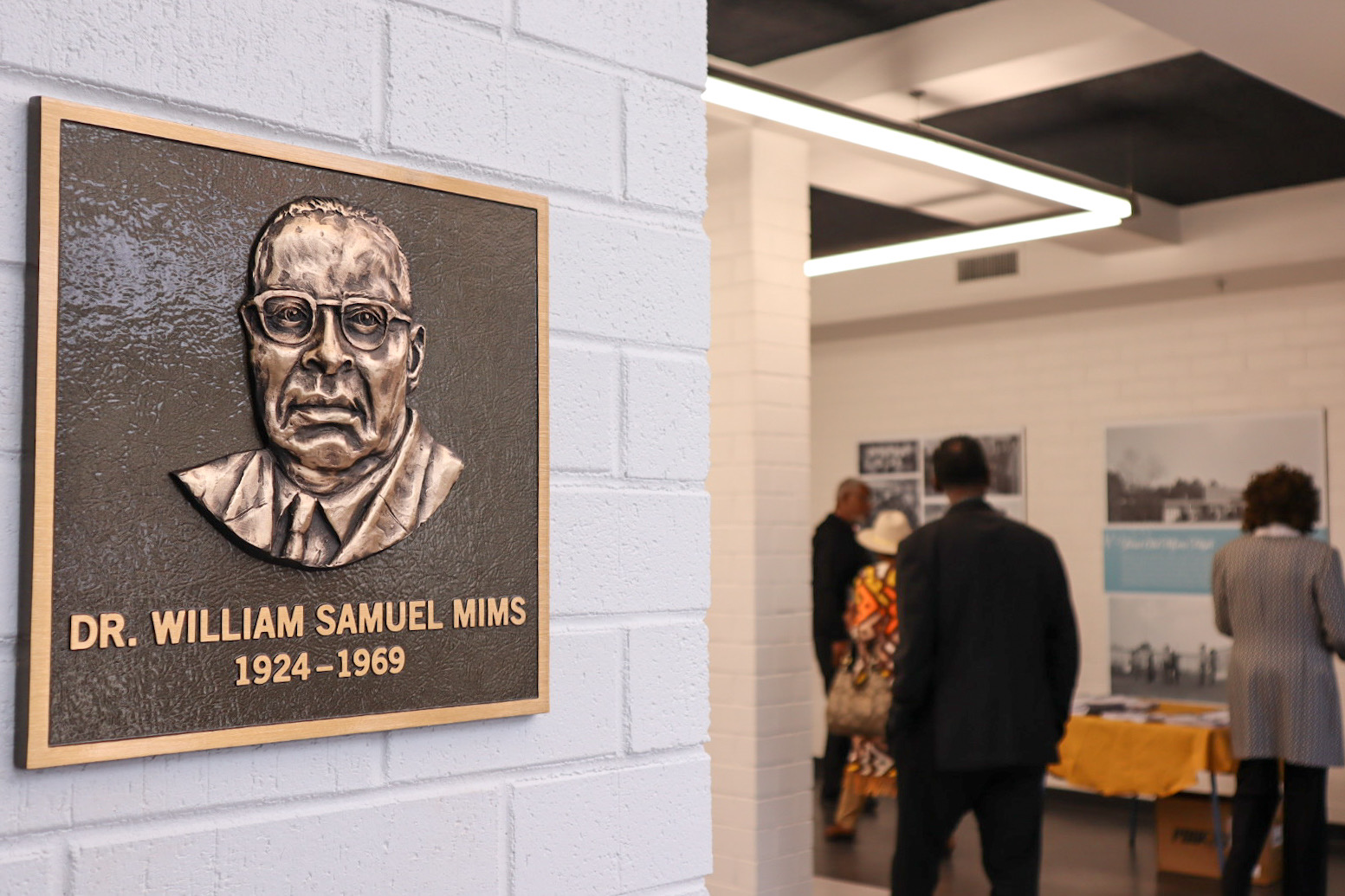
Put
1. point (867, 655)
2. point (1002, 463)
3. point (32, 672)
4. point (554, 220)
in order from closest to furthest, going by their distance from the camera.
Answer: point (32, 672) → point (554, 220) → point (867, 655) → point (1002, 463)

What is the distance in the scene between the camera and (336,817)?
101 centimetres

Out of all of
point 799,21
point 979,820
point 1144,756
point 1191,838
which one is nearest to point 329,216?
point 979,820

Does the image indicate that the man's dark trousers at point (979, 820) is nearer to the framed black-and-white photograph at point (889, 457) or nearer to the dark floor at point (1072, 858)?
the dark floor at point (1072, 858)

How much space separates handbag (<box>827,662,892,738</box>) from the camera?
216 inches

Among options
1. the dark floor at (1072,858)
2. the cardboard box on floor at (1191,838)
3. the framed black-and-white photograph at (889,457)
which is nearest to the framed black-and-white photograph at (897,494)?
the framed black-and-white photograph at (889,457)

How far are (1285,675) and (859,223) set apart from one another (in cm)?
360

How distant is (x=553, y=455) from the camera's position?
1.17 m

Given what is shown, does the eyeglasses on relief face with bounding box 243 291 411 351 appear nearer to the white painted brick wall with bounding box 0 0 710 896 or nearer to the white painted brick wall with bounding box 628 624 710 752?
the white painted brick wall with bounding box 0 0 710 896

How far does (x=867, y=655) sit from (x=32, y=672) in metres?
4.88

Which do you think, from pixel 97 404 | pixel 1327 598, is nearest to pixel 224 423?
pixel 97 404

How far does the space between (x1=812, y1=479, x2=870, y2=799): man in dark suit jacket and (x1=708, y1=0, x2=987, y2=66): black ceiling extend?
261cm

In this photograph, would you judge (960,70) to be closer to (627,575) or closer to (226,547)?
(627,575)

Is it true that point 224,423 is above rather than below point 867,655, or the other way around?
above

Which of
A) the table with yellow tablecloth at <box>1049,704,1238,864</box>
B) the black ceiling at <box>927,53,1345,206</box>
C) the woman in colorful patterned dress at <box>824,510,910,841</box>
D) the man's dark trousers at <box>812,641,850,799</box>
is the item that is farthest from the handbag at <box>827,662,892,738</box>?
the black ceiling at <box>927,53,1345,206</box>
